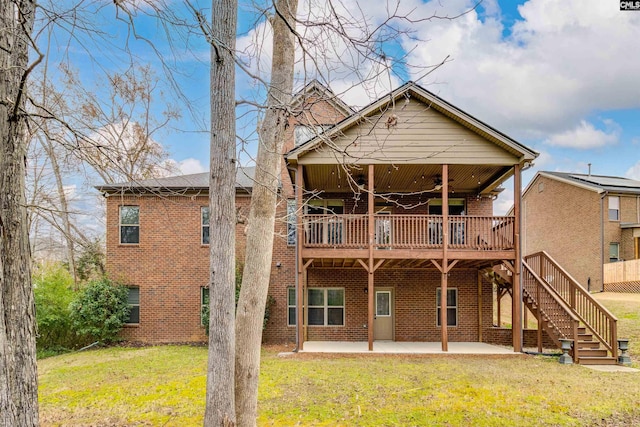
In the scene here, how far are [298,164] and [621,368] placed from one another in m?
9.79

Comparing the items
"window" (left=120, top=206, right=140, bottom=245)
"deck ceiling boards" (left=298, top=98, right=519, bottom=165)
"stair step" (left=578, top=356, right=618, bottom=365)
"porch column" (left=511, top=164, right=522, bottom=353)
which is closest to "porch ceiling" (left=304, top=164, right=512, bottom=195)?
"deck ceiling boards" (left=298, top=98, right=519, bottom=165)

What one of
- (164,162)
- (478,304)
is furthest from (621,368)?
(164,162)

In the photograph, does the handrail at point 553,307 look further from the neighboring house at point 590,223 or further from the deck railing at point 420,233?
the neighboring house at point 590,223

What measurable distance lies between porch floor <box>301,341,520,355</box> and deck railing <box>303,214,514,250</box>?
3.08 meters

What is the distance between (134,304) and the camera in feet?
46.9

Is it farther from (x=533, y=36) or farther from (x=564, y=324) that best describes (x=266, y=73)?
(x=533, y=36)

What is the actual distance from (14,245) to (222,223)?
2.05 m

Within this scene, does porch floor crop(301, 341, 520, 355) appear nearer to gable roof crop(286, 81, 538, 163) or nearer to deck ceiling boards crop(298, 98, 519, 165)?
deck ceiling boards crop(298, 98, 519, 165)

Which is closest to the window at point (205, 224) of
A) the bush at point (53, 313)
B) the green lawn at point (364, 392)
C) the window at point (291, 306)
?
the window at point (291, 306)

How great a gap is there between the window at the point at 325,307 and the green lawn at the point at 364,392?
123 inches

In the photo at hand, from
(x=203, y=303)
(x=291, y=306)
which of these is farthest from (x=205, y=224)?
(x=291, y=306)

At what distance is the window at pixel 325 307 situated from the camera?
14.3 m

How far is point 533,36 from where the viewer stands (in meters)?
13.5

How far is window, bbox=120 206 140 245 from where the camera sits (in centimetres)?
1447
